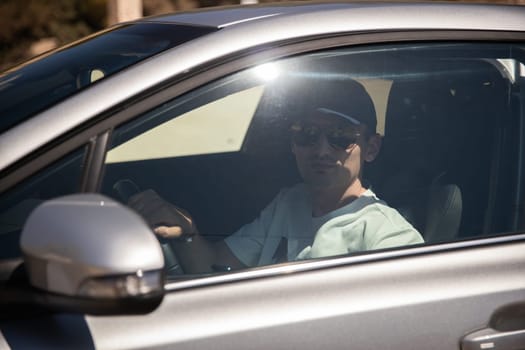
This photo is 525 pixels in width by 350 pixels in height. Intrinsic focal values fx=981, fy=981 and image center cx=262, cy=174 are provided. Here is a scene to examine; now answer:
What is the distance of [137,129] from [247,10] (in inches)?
20.6

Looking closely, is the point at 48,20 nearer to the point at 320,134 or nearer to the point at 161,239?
the point at 320,134

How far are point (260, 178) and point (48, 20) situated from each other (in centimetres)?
1918

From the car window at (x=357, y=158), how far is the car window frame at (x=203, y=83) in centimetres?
3

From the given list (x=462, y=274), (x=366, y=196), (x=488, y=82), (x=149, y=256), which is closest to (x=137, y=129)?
(x=149, y=256)

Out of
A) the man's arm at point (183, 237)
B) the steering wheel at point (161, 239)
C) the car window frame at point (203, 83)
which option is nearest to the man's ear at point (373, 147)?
the car window frame at point (203, 83)

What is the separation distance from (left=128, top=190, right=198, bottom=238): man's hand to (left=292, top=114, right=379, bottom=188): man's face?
1.07 feet

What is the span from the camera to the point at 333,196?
2.50 m

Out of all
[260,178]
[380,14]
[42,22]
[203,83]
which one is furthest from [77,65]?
[42,22]

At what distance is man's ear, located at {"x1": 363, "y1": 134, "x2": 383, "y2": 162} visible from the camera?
245 cm

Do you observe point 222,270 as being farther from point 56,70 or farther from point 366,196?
point 56,70

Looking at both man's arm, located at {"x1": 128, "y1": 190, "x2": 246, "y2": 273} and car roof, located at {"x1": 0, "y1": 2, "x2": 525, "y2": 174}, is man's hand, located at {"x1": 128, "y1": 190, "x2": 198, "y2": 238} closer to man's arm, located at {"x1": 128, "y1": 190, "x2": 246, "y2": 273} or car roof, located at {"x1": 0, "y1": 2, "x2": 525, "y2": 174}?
man's arm, located at {"x1": 128, "y1": 190, "x2": 246, "y2": 273}

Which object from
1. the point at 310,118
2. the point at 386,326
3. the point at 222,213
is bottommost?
the point at 386,326

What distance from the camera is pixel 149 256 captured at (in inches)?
69.1

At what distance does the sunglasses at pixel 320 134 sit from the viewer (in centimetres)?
239
